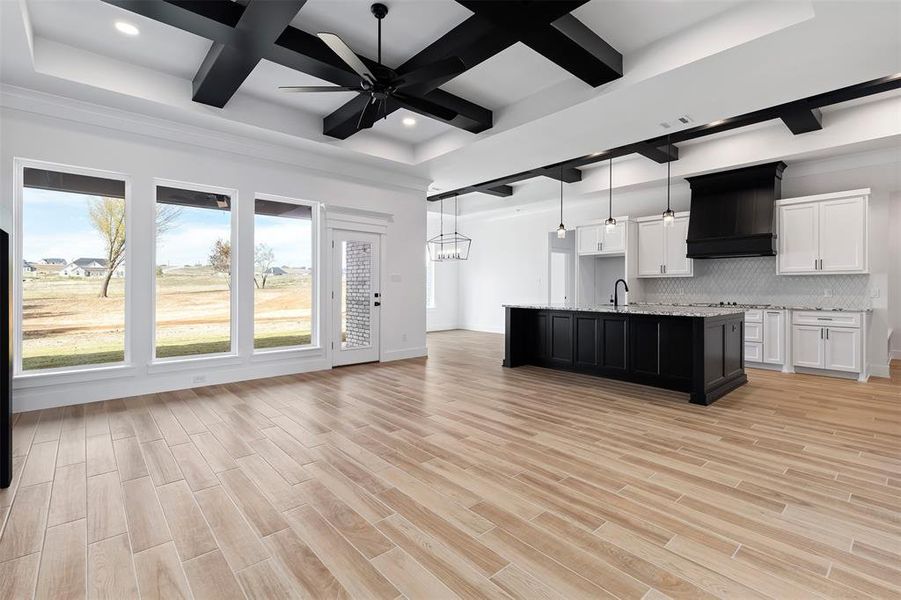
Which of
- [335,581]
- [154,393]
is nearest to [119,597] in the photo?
[335,581]

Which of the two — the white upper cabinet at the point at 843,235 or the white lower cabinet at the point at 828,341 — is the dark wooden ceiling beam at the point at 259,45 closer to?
the white upper cabinet at the point at 843,235

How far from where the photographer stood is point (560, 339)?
6023mm

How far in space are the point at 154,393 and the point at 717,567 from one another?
549 centimetres

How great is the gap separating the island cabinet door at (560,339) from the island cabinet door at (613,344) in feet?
1.59

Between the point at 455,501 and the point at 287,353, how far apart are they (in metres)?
4.26

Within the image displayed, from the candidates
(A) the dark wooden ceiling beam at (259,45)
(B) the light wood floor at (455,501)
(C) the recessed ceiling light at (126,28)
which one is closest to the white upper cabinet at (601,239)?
(B) the light wood floor at (455,501)

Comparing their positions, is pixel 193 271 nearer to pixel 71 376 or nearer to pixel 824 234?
pixel 71 376

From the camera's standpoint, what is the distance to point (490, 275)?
1153 centimetres

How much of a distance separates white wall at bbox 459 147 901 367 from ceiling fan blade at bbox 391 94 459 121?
14.5 feet

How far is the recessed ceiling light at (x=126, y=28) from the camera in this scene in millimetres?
3602

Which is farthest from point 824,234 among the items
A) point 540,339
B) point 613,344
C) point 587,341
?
point 540,339

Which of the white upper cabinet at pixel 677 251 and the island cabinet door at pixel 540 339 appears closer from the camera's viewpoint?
the island cabinet door at pixel 540 339

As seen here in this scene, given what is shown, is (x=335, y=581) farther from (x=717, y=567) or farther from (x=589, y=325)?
(x=589, y=325)

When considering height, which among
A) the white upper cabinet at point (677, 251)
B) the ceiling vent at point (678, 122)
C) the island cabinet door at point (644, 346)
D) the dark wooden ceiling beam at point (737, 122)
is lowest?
the island cabinet door at point (644, 346)
